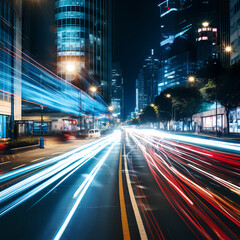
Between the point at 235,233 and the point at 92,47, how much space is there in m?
98.8

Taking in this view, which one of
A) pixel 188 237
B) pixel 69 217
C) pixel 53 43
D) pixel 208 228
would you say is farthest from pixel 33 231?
pixel 53 43

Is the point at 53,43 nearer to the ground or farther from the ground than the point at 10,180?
farther from the ground

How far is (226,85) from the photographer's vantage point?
119 ft

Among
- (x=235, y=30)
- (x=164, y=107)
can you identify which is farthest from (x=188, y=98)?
(x=164, y=107)

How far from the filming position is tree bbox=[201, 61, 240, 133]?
117ft

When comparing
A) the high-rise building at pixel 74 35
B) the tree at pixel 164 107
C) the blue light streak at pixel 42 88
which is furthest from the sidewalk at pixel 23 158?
the high-rise building at pixel 74 35

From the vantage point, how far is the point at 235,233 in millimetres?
4410

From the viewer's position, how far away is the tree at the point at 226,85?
35.8 metres

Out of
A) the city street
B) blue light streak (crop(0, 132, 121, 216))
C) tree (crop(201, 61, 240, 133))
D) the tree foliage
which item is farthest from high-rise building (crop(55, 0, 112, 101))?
the city street

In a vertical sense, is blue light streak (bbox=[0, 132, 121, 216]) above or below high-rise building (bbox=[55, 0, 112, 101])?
below

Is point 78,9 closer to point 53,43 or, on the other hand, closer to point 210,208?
point 53,43

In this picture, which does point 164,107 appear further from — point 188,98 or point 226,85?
point 226,85

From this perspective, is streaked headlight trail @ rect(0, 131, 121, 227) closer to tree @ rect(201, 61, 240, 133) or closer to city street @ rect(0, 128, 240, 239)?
city street @ rect(0, 128, 240, 239)

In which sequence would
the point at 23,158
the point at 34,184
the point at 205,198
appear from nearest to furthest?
1. the point at 205,198
2. the point at 34,184
3. the point at 23,158
